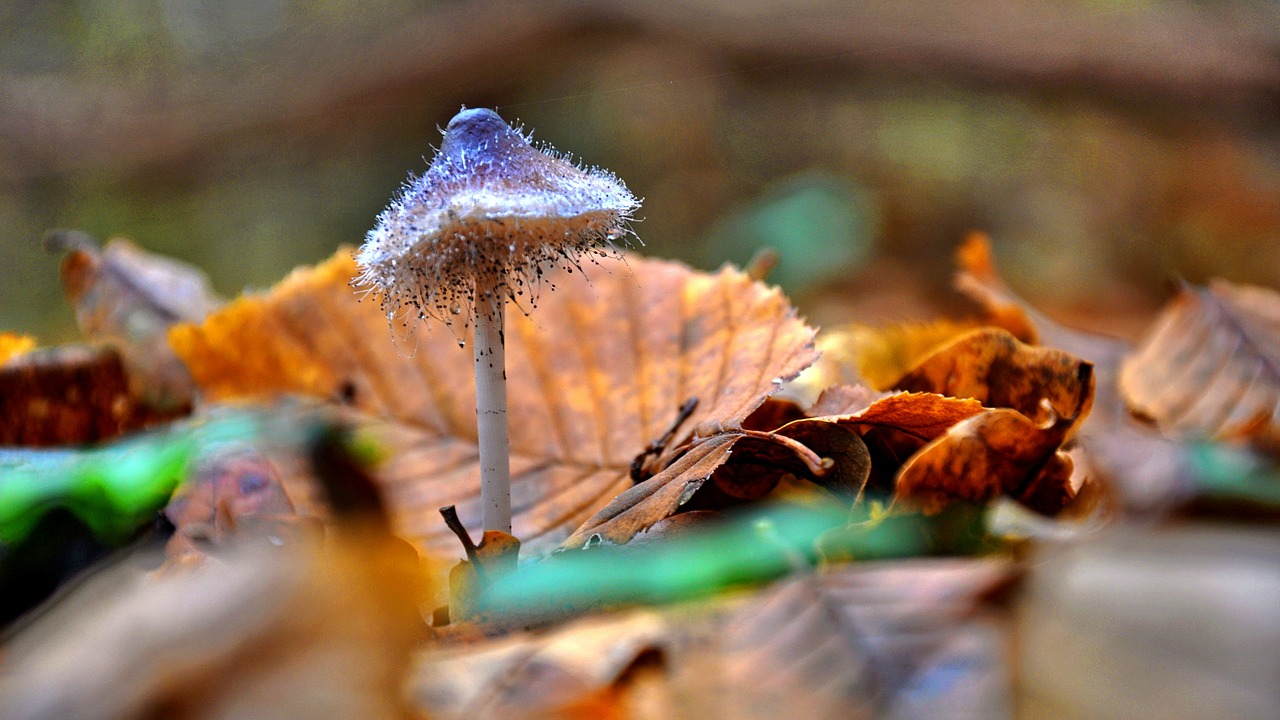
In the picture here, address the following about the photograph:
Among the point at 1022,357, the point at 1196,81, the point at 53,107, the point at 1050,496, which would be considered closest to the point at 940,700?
the point at 1050,496

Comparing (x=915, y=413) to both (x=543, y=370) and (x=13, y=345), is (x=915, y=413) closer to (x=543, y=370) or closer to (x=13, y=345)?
(x=543, y=370)

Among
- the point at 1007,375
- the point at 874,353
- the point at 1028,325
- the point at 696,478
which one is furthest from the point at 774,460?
the point at 1028,325

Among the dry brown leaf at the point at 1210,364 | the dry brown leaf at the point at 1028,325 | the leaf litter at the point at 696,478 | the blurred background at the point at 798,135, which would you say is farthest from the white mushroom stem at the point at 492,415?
the blurred background at the point at 798,135

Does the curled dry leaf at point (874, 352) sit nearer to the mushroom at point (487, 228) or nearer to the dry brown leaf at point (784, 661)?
the mushroom at point (487, 228)

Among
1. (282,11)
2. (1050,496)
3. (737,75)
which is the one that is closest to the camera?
(1050,496)

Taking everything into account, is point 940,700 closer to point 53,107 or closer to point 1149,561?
point 1149,561

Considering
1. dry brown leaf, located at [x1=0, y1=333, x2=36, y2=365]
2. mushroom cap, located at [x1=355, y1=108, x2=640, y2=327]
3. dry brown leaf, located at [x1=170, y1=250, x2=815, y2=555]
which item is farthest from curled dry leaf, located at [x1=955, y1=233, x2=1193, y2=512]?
dry brown leaf, located at [x1=0, y1=333, x2=36, y2=365]

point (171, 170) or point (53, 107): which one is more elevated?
point (53, 107)
